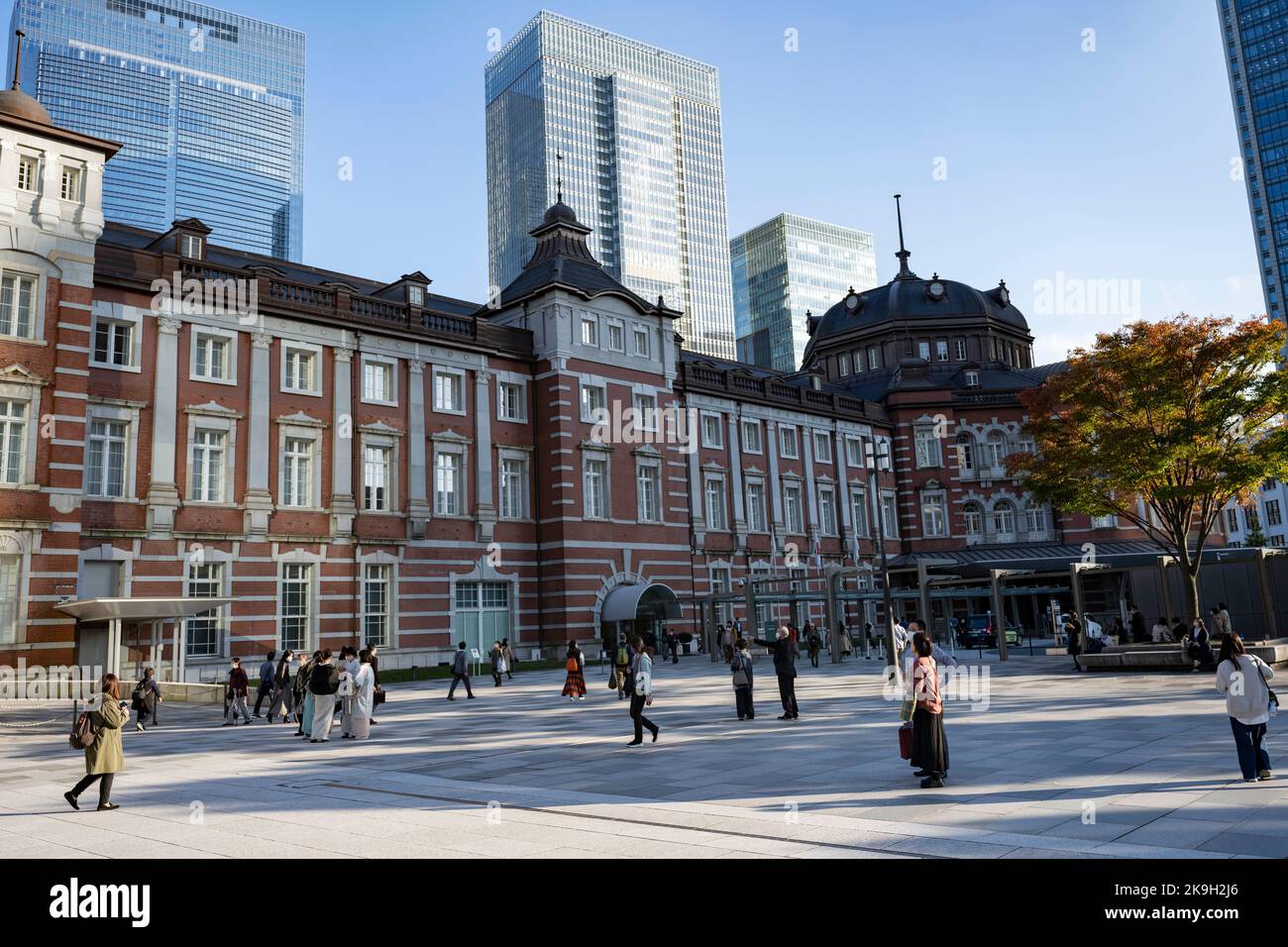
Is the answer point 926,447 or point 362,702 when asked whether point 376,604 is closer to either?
point 362,702

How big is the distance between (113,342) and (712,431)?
28.6 m

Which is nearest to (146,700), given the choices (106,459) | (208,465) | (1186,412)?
(106,459)

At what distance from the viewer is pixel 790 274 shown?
169 meters

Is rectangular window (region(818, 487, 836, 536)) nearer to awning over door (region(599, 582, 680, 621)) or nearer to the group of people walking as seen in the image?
awning over door (region(599, 582, 680, 621))

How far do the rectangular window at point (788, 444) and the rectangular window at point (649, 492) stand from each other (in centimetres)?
1132

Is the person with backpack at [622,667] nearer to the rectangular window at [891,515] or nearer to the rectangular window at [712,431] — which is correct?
the rectangular window at [712,431]

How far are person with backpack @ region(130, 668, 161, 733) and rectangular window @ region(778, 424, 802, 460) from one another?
37.0m

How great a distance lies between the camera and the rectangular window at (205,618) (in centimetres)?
3069

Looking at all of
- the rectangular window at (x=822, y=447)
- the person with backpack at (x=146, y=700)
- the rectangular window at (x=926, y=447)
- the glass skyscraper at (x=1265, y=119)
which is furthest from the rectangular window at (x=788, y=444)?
the glass skyscraper at (x=1265, y=119)

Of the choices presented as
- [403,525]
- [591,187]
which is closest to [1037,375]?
[403,525]

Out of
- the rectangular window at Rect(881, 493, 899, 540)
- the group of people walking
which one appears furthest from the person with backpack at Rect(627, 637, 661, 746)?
the rectangular window at Rect(881, 493, 899, 540)

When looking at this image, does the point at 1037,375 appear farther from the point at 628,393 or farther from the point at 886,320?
the point at 628,393

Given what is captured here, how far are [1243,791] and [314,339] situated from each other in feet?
105

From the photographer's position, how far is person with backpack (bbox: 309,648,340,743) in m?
18.4
